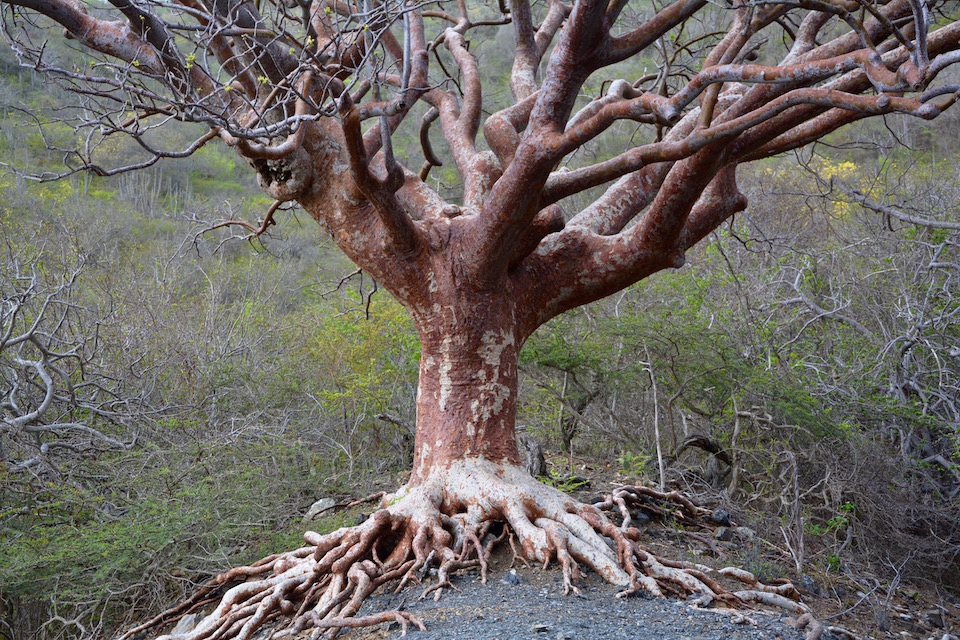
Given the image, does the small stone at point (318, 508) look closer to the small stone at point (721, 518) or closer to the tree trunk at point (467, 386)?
the tree trunk at point (467, 386)

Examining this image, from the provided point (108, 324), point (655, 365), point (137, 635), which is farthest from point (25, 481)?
point (655, 365)

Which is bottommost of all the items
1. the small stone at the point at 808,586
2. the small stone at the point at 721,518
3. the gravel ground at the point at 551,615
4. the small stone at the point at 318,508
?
the small stone at the point at 808,586

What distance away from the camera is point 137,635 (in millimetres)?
4723

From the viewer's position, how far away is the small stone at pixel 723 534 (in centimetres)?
544

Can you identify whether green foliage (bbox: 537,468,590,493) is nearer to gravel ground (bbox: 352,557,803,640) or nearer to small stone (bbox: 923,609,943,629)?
gravel ground (bbox: 352,557,803,640)

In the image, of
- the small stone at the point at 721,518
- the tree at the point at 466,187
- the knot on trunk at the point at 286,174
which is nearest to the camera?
the tree at the point at 466,187

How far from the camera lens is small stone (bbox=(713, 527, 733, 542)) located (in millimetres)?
5438

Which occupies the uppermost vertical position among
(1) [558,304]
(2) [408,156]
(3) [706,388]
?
(2) [408,156]

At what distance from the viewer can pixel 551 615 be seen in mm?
3494

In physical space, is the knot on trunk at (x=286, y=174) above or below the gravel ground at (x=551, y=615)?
above

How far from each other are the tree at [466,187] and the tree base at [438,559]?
0.01 meters

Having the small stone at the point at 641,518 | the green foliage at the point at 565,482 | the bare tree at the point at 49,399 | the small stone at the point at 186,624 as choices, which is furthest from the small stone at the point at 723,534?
the bare tree at the point at 49,399

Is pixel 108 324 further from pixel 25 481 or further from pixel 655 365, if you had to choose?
pixel 655 365

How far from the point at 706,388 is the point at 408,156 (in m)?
10.4
